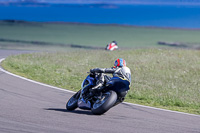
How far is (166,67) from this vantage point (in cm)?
2123

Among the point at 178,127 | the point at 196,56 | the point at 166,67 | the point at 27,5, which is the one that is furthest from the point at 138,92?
the point at 27,5

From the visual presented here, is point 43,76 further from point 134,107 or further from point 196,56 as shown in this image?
point 196,56

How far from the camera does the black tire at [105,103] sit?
8773mm

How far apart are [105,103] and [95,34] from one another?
51.3 m

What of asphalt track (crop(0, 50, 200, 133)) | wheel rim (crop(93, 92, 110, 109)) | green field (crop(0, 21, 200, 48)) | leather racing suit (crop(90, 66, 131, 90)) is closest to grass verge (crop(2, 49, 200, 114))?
asphalt track (crop(0, 50, 200, 133))

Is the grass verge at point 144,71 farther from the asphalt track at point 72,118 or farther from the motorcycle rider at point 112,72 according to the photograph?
the motorcycle rider at point 112,72

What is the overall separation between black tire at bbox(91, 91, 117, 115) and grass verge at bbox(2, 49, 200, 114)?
3.00 m

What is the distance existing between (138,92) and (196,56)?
13.2 meters

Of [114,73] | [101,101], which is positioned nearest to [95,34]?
[114,73]

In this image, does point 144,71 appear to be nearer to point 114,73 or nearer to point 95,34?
point 114,73

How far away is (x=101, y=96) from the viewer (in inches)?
363

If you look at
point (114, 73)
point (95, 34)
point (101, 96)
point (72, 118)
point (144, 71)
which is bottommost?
point (72, 118)

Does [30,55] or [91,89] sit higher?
[30,55]

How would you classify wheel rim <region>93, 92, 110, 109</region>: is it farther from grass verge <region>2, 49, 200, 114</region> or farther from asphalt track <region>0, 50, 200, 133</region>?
grass verge <region>2, 49, 200, 114</region>
